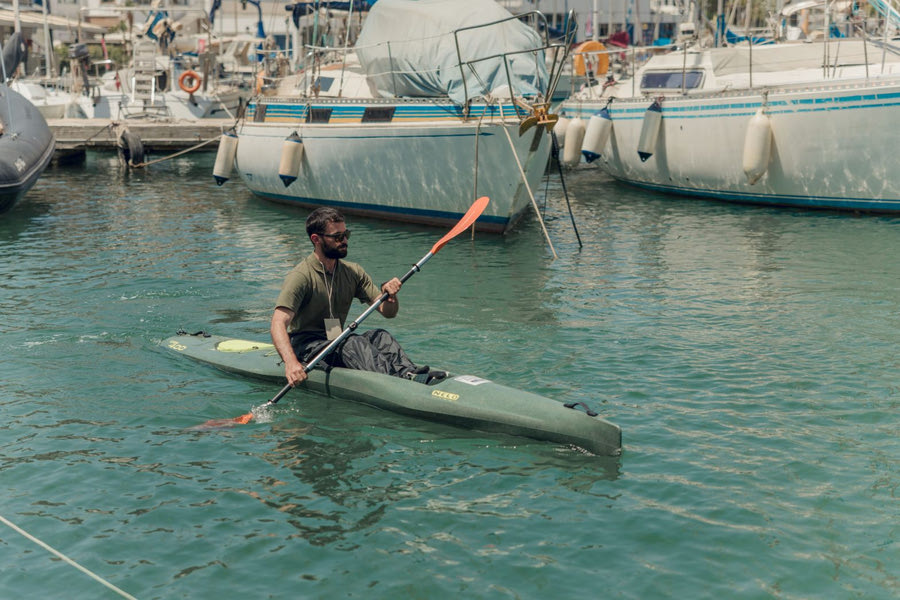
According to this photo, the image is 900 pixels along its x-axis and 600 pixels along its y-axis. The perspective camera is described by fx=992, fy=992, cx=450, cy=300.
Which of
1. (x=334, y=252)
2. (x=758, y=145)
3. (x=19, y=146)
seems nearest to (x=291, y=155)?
(x=19, y=146)

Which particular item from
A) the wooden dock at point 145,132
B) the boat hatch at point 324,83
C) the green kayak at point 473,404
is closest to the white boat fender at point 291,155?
the boat hatch at point 324,83

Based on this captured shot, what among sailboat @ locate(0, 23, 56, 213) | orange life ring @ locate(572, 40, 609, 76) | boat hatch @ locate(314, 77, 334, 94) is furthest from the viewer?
orange life ring @ locate(572, 40, 609, 76)

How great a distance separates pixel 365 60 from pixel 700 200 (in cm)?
719

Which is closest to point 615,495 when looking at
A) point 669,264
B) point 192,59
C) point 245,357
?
point 245,357

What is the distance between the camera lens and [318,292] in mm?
7660

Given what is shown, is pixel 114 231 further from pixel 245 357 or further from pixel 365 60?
pixel 245 357

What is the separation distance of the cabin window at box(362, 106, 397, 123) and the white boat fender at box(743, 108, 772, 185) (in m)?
6.10

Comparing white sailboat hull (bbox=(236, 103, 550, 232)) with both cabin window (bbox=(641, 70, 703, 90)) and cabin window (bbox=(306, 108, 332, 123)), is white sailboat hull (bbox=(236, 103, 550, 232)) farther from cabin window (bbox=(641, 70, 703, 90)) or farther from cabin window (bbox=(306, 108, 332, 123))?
cabin window (bbox=(641, 70, 703, 90))

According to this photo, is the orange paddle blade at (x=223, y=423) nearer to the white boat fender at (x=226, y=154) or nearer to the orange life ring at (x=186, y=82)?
the white boat fender at (x=226, y=154)

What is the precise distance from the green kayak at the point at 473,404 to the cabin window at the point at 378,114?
8.51m

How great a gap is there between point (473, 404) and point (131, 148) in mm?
21736

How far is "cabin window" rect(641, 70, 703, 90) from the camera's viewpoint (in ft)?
63.6

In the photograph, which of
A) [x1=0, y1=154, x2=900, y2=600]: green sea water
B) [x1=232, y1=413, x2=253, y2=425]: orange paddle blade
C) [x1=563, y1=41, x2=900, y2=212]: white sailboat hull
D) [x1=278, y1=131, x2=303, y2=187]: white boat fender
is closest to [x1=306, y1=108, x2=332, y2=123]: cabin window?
[x1=278, y1=131, x2=303, y2=187]: white boat fender

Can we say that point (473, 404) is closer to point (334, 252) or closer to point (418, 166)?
point (334, 252)
